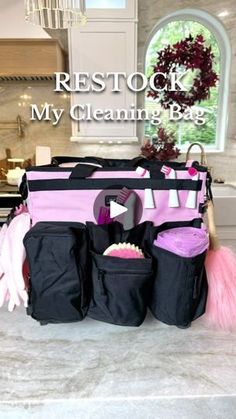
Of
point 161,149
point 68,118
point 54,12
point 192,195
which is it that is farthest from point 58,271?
point 68,118

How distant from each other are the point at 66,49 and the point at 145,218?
92.2 inches

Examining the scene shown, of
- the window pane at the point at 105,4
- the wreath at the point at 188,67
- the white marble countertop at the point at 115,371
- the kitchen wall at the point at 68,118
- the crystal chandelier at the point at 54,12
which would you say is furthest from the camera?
the kitchen wall at the point at 68,118

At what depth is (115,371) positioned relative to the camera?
1.92 ft

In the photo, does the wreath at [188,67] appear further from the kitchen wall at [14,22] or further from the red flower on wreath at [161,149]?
the kitchen wall at [14,22]

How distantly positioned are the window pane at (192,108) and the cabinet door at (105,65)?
0.35 m

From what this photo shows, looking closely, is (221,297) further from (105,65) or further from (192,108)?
(192,108)

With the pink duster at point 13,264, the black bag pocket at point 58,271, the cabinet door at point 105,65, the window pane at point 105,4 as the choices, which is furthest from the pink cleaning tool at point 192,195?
the window pane at point 105,4

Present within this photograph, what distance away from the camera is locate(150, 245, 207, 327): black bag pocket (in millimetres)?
620

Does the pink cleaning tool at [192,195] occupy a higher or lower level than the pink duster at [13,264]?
higher

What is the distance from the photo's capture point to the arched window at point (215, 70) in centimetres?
272

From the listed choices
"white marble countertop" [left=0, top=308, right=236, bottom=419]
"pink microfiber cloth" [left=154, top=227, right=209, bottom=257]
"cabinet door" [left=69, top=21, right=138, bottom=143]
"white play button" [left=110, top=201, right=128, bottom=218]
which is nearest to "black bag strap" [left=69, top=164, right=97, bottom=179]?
"white play button" [left=110, top=201, right=128, bottom=218]

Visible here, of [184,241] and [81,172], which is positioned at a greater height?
[81,172]

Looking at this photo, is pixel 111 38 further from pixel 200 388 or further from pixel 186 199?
pixel 200 388

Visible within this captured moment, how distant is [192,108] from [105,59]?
3.08ft
